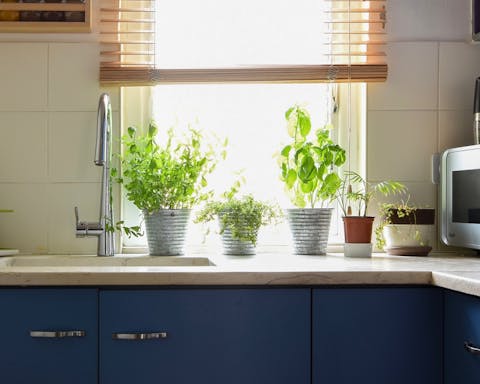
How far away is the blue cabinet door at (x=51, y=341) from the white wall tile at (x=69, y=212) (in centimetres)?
69

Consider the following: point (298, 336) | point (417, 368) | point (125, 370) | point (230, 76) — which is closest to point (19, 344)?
point (125, 370)

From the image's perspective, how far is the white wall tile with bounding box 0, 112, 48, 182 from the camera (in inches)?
95.3

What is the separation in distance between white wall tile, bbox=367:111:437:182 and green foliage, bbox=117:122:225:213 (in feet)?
1.77

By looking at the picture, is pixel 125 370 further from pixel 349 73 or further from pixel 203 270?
pixel 349 73

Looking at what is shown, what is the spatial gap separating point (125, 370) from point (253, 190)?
977 millimetres

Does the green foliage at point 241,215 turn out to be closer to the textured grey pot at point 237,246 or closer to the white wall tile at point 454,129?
the textured grey pot at point 237,246

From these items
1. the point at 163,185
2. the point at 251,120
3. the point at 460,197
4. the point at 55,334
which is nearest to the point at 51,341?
the point at 55,334

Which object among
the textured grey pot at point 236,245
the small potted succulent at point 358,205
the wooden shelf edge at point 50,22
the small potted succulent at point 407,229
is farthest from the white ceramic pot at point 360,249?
the wooden shelf edge at point 50,22

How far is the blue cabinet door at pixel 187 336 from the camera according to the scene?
1.73 meters

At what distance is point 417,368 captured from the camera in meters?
1.75

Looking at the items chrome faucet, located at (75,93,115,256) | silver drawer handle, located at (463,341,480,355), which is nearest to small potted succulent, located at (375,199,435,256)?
silver drawer handle, located at (463,341,480,355)

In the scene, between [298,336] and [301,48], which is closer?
[298,336]

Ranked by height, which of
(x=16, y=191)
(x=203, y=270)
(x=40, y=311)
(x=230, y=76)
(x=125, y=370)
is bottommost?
(x=125, y=370)

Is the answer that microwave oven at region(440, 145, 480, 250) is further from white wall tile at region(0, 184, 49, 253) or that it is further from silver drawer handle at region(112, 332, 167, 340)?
white wall tile at region(0, 184, 49, 253)
